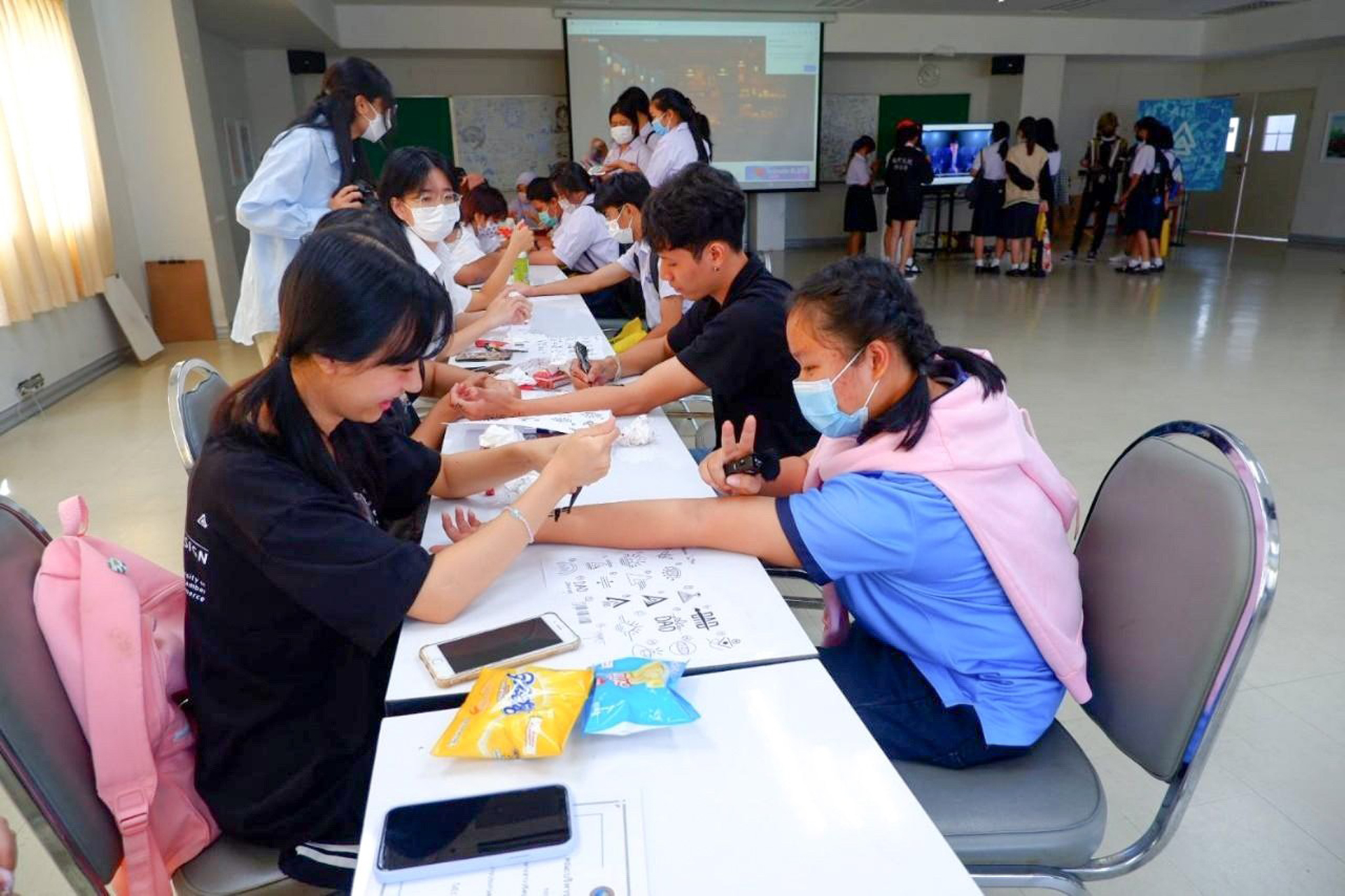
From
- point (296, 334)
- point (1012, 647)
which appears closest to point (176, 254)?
point (296, 334)

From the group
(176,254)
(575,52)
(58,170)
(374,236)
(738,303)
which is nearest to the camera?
(374,236)

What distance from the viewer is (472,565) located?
1040 millimetres

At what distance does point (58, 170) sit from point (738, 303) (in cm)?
460

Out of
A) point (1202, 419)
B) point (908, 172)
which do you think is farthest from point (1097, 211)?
point (1202, 419)

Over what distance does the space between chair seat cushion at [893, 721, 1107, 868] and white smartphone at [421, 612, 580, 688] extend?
49 cm

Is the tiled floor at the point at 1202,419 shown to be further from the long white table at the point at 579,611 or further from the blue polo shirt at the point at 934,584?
the long white table at the point at 579,611

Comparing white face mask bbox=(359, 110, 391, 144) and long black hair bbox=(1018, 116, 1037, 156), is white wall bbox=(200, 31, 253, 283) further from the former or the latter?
long black hair bbox=(1018, 116, 1037, 156)

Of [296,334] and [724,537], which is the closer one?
[296,334]

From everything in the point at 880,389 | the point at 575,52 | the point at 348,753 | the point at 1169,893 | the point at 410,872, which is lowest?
the point at 1169,893

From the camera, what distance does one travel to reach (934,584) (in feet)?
3.57

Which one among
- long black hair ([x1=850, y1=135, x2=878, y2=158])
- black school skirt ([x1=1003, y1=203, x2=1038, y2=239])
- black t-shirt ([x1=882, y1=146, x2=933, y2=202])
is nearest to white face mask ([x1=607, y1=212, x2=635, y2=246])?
black t-shirt ([x1=882, y1=146, x2=933, y2=202])

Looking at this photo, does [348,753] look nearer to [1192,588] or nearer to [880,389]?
[880,389]

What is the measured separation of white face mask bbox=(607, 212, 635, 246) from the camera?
144 inches

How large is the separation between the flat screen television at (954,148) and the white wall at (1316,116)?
364cm
